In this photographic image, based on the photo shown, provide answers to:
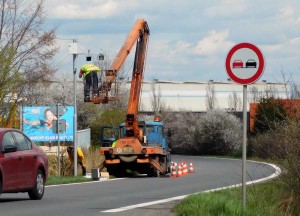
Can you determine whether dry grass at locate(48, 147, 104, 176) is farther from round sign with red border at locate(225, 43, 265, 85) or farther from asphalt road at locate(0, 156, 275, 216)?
round sign with red border at locate(225, 43, 265, 85)

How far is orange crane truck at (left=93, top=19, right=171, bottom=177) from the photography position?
35969 mm

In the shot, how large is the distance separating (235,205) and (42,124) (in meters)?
35.9

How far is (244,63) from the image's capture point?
1453 centimetres

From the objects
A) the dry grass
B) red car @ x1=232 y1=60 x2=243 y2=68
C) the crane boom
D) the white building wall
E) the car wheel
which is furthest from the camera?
the white building wall

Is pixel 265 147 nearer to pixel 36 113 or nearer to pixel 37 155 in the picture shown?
pixel 37 155

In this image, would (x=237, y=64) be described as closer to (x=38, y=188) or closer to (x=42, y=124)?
(x=38, y=188)

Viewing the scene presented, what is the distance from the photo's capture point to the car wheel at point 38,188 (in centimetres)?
1877

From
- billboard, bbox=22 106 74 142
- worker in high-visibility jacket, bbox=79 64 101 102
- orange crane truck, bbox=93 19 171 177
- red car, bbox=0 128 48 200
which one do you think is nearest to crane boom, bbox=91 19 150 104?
orange crane truck, bbox=93 19 171 177

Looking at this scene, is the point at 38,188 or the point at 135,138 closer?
the point at 38,188

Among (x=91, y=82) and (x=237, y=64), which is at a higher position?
(x=91, y=82)

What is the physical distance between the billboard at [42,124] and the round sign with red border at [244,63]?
1355 inches

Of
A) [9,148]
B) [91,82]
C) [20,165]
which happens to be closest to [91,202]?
[20,165]

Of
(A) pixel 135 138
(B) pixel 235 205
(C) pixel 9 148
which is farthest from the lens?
(A) pixel 135 138

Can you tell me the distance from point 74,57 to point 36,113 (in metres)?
12.0
